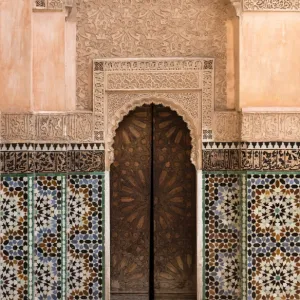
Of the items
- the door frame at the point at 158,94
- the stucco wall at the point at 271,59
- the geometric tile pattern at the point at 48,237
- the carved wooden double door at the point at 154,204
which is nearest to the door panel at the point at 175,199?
the carved wooden double door at the point at 154,204

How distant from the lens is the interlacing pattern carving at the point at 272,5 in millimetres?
4602

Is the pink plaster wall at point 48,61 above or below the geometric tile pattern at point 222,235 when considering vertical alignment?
above

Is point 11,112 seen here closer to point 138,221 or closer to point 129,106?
point 129,106

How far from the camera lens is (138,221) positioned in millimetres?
5012

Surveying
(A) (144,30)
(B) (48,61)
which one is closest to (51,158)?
(B) (48,61)

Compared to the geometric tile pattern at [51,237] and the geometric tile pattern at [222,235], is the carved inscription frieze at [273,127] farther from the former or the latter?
the geometric tile pattern at [51,237]

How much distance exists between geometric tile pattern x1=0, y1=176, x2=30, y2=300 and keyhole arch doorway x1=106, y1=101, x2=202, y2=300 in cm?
79

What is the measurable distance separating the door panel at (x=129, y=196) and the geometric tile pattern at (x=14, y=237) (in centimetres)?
80

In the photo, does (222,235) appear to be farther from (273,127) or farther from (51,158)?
(51,158)

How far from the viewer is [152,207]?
5.00 metres

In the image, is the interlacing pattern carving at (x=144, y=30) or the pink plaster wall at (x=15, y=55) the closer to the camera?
the pink plaster wall at (x=15, y=55)

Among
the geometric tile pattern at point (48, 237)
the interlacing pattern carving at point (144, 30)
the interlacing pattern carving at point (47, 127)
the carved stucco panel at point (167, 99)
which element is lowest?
the geometric tile pattern at point (48, 237)

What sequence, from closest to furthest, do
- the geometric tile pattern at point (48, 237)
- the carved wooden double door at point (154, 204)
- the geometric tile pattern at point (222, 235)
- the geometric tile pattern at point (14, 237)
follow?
1. the geometric tile pattern at point (14, 237)
2. the geometric tile pattern at point (48, 237)
3. the geometric tile pattern at point (222, 235)
4. the carved wooden double door at point (154, 204)

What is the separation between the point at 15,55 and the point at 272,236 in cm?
242
